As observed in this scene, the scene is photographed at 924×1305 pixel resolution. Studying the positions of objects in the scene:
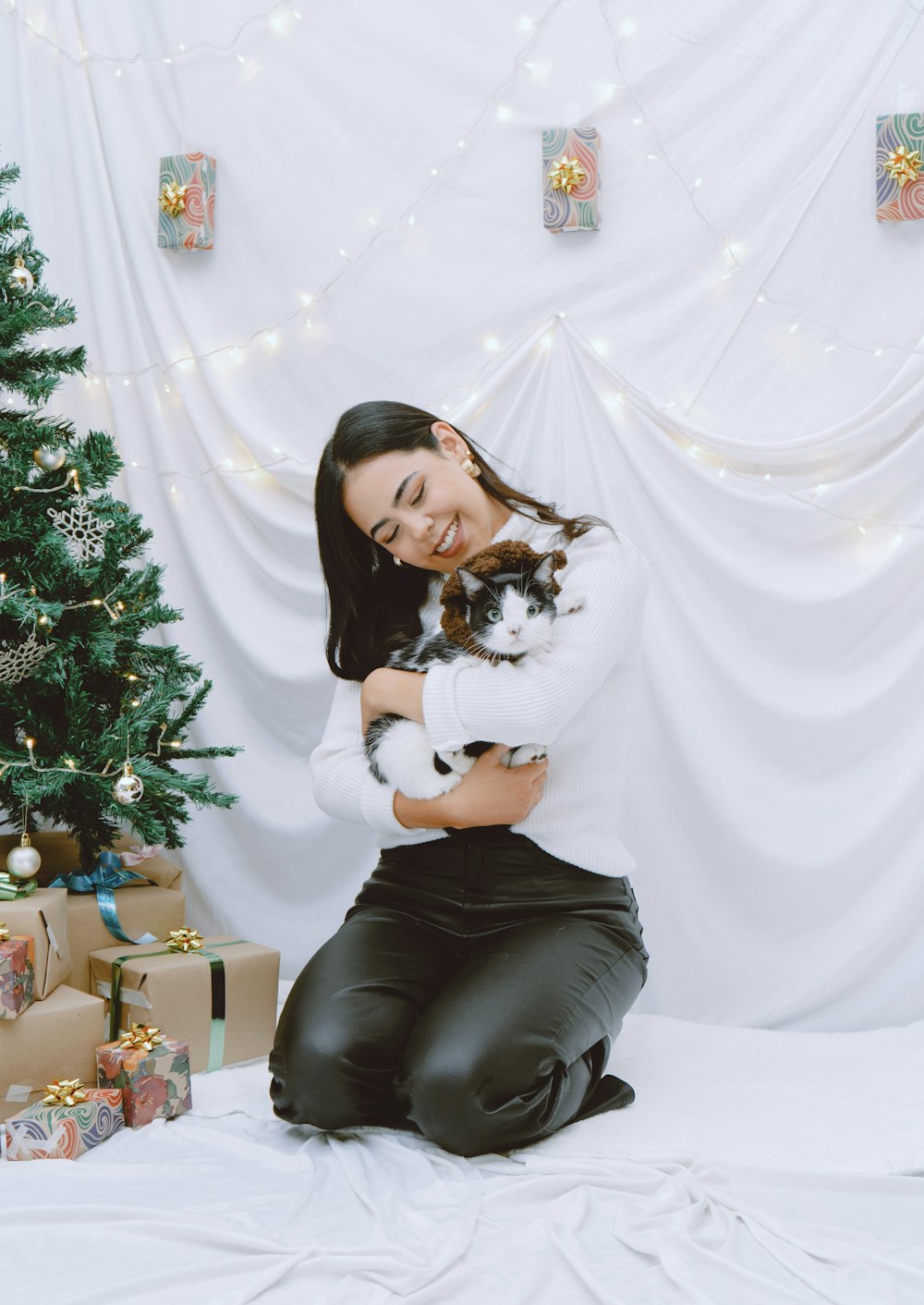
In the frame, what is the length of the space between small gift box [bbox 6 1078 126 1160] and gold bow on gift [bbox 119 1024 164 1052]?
0.30ft

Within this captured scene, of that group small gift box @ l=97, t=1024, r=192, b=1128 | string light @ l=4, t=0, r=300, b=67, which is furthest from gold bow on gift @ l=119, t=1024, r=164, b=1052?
string light @ l=4, t=0, r=300, b=67

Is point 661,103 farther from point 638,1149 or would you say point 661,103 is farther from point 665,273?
point 638,1149

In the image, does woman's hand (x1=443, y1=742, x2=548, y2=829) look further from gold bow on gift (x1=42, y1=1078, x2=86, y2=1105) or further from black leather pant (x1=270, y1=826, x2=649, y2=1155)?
gold bow on gift (x1=42, y1=1078, x2=86, y2=1105)

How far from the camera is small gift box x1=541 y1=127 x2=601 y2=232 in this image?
7.39 ft

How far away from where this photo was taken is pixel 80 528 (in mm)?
2078

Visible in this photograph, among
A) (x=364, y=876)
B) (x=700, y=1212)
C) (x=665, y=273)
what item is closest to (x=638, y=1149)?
(x=700, y=1212)

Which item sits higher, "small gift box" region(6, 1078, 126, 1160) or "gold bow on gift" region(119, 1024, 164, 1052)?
"gold bow on gift" region(119, 1024, 164, 1052)

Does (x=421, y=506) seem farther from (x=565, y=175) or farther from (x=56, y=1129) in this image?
(x=56, y=1129)

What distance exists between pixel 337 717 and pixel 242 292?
126 centimetres

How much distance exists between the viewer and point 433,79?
243cm

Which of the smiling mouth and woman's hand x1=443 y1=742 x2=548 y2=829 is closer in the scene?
woman's hand x1=443 y1=742 x2=548 y2=829

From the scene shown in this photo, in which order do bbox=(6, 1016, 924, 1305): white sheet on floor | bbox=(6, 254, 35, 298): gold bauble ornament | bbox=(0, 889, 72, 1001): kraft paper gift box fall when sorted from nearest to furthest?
bbox=(6, 1016, 924, 1305): white sheet on floor < bbox=(0, 889, 72, 1001): kraft paper gift box < bbox=(6, 254, 35, 298): gold bauble ornament

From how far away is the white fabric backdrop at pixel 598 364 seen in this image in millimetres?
2111

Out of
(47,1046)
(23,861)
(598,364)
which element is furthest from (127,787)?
(598,364)
